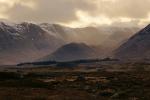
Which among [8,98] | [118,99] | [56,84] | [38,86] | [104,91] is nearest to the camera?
[8,98]

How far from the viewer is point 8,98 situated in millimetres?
64500

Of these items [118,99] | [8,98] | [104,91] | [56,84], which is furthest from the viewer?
[56,84]

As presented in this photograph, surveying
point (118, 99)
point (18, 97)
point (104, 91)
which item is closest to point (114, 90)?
point (104, 91)

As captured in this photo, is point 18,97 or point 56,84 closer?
point 18,97

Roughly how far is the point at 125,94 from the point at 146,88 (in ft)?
33.0

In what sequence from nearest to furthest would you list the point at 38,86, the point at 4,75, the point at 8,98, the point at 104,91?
the point at 8,98
the point at 104,91
the point at 38,86
the point at 4,75

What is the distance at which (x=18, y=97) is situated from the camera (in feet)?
219

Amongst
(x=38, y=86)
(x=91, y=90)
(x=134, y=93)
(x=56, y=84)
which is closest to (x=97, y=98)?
(x=134, y=93)

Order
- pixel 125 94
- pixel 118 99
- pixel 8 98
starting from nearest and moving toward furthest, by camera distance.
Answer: pixel 8 98 < pixel 118 99 < pixel 125 94

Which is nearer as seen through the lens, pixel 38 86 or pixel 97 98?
pixel 97 98

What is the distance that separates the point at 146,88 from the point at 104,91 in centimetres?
941

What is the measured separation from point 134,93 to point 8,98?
85.5 ft

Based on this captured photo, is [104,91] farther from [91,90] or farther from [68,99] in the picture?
[68,99]

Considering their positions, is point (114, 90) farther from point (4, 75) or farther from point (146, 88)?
point (4, 75)
